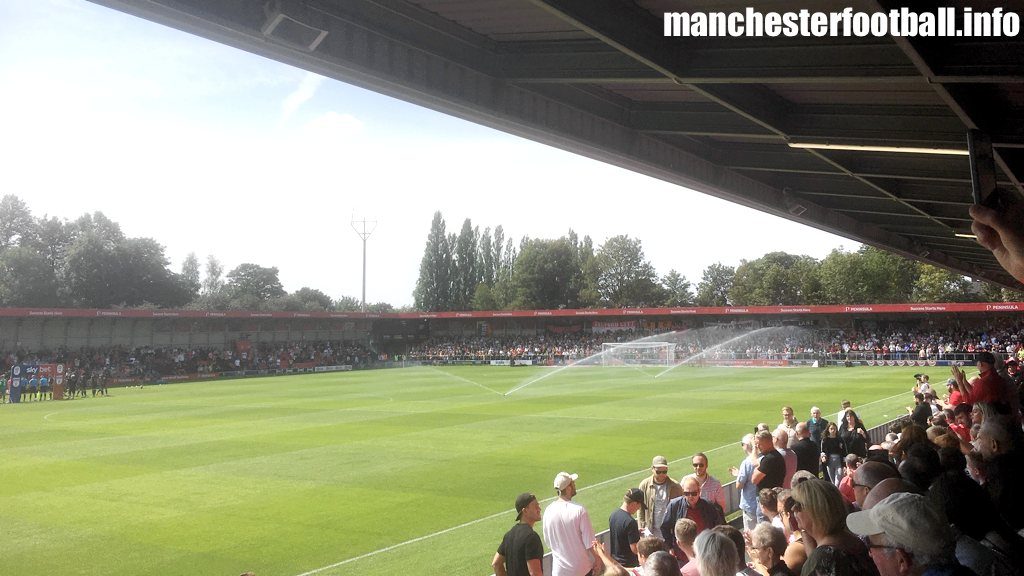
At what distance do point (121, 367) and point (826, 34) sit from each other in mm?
59344

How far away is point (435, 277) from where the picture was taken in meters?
111

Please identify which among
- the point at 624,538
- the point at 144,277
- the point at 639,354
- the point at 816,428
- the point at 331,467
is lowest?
the point at 331,467

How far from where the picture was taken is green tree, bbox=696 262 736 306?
127m

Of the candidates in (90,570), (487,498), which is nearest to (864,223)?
(487,498)

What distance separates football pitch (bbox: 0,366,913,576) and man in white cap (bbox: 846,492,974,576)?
684 centimetres

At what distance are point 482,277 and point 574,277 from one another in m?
14.6

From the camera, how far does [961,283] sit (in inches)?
3706

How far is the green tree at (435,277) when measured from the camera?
363 ft

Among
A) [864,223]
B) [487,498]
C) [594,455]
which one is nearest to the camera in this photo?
[487,498]

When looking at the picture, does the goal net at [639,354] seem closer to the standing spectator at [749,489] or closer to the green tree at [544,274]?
the green tree at [544,274]

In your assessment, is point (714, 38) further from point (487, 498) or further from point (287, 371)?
point (287, 371)

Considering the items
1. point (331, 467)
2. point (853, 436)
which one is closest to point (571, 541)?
point (853, 436)

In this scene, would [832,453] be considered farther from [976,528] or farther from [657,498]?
[976,528]

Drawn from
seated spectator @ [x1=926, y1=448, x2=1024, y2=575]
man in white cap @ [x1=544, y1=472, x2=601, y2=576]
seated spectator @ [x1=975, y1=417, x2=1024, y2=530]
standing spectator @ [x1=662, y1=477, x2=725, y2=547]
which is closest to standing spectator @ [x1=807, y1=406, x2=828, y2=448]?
standing spectator @ [x1=662, y1=477, x2=725, y2=547]
